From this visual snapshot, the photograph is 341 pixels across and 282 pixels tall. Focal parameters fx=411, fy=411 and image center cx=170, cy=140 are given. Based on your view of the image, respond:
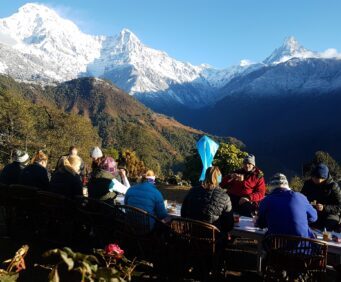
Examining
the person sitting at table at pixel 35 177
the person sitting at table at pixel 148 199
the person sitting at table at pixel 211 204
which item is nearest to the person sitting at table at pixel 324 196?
the person sitting at table at pixel 211 204

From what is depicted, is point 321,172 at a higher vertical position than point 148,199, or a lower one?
higher

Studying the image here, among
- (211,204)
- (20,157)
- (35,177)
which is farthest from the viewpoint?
(20,157)

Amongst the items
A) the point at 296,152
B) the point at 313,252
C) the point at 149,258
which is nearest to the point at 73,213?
the point at 149,258

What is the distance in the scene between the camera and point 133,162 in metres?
41.8

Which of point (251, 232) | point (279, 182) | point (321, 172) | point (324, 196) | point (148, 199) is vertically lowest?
point (251, 232)

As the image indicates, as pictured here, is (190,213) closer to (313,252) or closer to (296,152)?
(313,252)

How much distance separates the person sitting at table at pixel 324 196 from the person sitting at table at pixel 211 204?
1399mm

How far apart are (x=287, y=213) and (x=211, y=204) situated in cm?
82

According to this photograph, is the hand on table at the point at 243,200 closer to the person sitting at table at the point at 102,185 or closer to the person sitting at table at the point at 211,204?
the person sitting at table at the point at 211,204

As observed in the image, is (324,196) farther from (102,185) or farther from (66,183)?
(66,183)

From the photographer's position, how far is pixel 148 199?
473 centimetres

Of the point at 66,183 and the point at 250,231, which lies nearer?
the point at 250,231

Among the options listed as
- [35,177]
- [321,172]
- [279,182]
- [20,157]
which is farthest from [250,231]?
[20,157]

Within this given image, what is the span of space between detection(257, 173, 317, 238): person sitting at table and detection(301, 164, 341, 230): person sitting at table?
1196 mm
